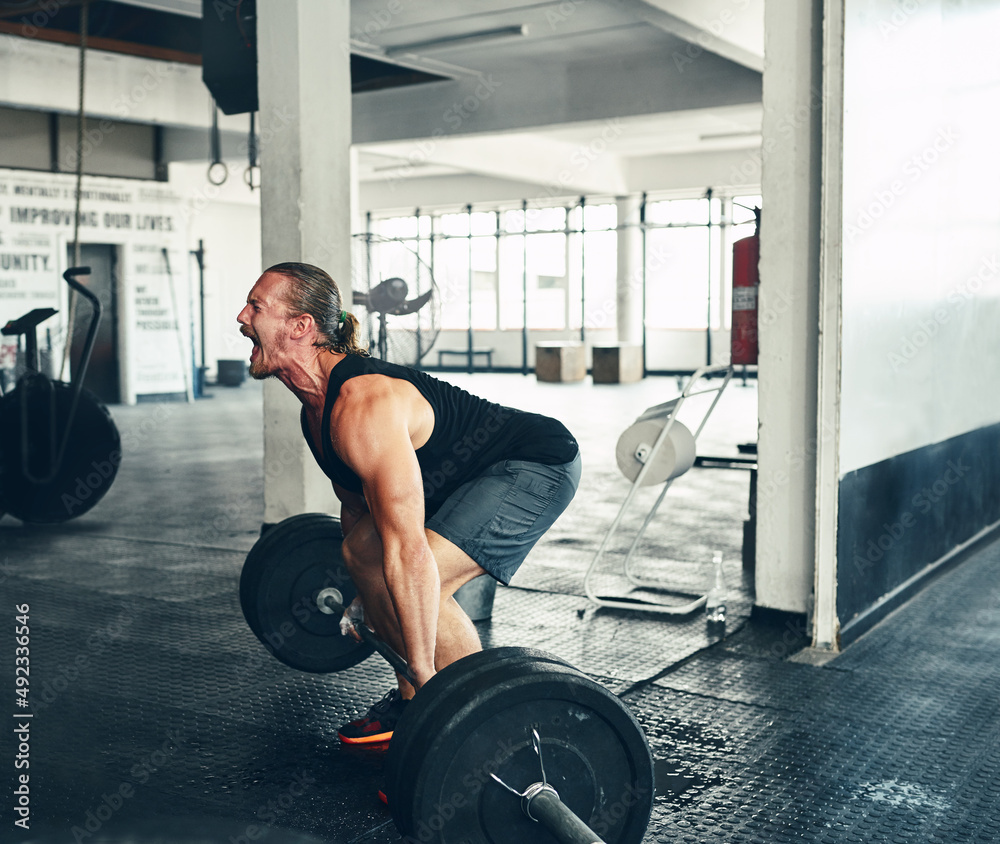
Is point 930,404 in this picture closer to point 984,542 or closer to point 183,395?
point 984,542

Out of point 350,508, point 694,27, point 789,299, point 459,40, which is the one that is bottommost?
point 350,508


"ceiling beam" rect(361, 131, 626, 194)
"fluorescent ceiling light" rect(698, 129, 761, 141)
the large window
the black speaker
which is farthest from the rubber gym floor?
the large window

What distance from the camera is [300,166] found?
4.05m

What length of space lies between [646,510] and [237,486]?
2415 millimetres

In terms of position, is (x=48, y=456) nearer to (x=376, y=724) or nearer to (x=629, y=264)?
(x=376, y=724)

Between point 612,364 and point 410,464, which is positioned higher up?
point 410,464

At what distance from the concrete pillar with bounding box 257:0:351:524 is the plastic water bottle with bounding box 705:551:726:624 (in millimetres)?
1611

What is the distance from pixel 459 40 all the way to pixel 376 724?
21.2ft

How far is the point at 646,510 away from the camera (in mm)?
A: 5672

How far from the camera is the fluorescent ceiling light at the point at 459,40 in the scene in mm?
7495

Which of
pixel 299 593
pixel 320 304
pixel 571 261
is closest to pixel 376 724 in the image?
pixel 299 593

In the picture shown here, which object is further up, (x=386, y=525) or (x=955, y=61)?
(x=955, y=61)

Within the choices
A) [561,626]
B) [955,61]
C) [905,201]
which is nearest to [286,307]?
[561,626]

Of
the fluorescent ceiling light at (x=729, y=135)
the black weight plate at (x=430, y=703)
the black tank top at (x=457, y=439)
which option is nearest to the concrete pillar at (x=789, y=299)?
the black tank top at (x=457, y=439)
